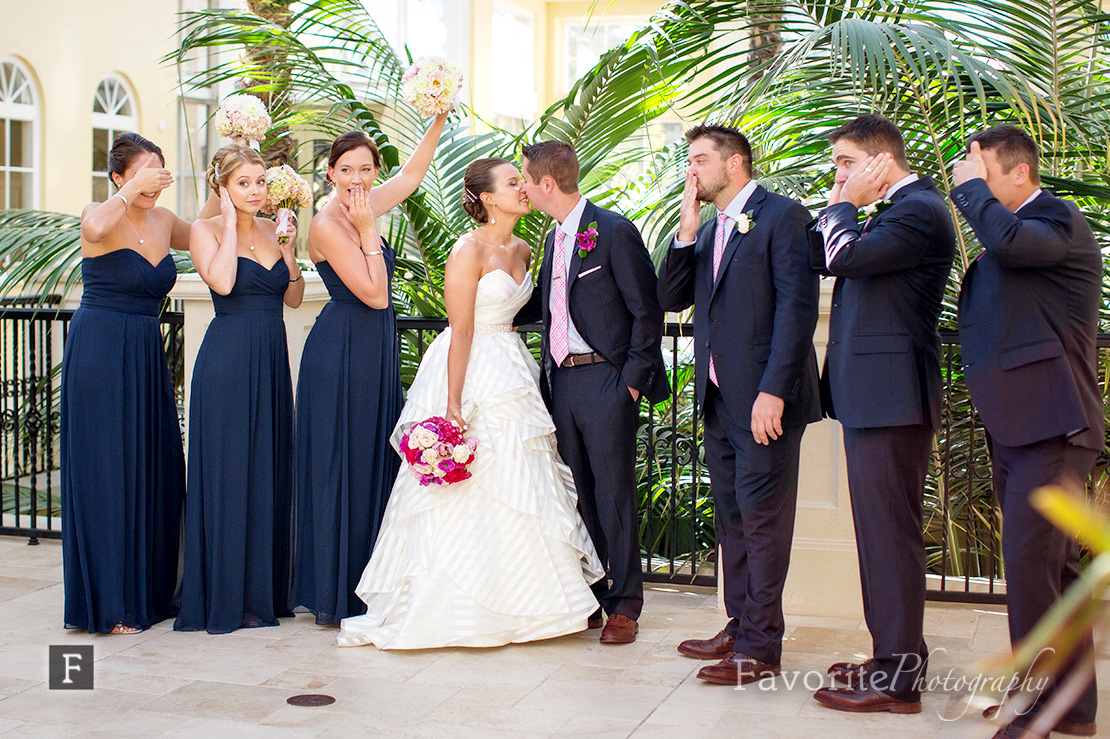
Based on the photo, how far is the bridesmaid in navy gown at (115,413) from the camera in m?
4.52

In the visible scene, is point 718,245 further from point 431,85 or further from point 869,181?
point 431,85

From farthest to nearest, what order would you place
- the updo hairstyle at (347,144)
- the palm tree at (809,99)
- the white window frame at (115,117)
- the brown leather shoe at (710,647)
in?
the white window frame at (115,117) → the palm tree at (809,99) → the updo hairstyle at (347,144) → the brown leather shoe at (710,647)

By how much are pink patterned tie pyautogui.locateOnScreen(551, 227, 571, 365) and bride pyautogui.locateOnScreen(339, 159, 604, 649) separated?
216 mm

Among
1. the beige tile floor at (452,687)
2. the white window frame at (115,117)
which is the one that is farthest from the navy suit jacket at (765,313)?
the white window frame at (115,117)

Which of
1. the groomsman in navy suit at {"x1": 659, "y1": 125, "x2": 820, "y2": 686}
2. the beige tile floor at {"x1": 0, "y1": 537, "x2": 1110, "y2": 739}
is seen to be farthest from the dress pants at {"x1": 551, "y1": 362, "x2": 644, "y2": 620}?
the groomsman in navy suit at {"x1": 659, "y1": 125, "x2": 820, "y2": 686}

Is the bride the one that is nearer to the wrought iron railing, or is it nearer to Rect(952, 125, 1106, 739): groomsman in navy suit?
the wrought iron railing

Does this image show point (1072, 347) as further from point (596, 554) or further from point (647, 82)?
point (647, 82)

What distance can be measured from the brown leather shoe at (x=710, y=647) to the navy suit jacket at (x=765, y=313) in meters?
0.95

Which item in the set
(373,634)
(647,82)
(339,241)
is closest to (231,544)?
(373,634)

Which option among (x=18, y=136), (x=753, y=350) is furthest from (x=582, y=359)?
(x=18, y=136)

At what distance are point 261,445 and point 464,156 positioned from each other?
3186 mm

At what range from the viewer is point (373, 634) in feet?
14.3

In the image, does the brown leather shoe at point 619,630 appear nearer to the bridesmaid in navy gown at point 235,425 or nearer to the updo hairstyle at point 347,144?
the bridesmaid in navy gown at point 235,425

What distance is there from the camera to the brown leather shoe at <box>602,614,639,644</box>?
436cm
